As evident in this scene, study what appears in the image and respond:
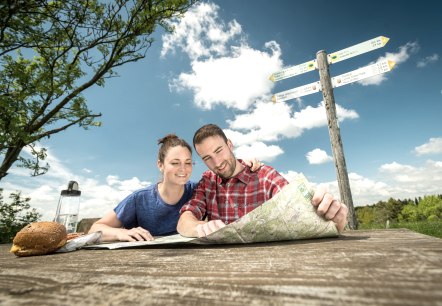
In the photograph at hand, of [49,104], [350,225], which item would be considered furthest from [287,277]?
[49,104]

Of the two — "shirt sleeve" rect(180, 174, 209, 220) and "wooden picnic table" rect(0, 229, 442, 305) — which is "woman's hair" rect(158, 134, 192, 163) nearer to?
"shirt sleeve" rect(180, 174, 209, 220)

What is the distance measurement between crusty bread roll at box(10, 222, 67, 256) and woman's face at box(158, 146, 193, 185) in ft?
3.37

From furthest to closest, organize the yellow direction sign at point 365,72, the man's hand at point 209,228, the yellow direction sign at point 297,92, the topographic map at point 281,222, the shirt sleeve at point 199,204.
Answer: the yellow direction sign at point 297,92
the yellow direction sign at point 365,72
the shirt sleeve at point 199,204
the man's hand at point 209,228
the topographic map at point 281,222

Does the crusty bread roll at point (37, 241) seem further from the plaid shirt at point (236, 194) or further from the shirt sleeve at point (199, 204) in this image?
the plaid shirt at point (236, 194)

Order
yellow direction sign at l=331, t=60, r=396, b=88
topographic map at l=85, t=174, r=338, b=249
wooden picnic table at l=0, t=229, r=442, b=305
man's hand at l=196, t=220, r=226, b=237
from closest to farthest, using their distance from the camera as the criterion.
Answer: wooden picnic table at l=0, t=229, r=442, b=305 → topographic map at l=85, t=174, r=338, b=249 → man's hand at l=196, t=220, r=226, b=237 → yellow direction sign at l=331, t=60, r=396, b=88

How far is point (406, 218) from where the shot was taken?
154 feet

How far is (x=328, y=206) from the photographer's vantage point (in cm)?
112

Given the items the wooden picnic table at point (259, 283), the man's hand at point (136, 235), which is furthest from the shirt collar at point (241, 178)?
the wooden picnic table at point (259, 283)

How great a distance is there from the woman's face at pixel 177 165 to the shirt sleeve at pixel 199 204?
17 centimetres

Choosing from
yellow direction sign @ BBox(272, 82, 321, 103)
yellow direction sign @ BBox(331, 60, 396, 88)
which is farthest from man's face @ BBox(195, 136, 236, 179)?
yellow direction sign @ BBox(331, 60, 396, 88)

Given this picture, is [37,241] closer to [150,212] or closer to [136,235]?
[136,235]

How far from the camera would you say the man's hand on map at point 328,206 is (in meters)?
1.12

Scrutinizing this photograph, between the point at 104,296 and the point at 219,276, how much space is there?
0.66 ft

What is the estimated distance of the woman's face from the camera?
2.30 m
